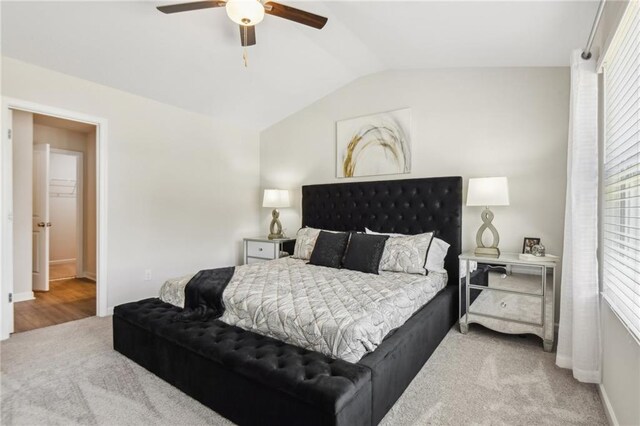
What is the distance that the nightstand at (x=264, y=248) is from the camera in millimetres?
4383

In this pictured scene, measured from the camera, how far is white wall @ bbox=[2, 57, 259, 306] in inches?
130

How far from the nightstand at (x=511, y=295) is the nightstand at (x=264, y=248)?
2.31 meters

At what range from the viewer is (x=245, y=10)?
6.70ft

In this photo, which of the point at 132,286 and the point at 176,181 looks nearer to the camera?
the point at 132,286

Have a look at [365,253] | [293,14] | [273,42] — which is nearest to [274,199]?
[365,253]

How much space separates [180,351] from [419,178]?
2.91 meters

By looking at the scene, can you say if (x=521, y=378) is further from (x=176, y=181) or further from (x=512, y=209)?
(x=176, y=181)

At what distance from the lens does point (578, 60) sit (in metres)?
2.17

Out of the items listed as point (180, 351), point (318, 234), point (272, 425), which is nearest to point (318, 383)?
point (272, 425)

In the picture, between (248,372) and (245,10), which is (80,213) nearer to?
(245,10)

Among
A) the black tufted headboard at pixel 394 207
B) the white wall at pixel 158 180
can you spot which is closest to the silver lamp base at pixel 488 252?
the black tufted headboard at pixel 394 207

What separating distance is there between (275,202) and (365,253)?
73.1 inches

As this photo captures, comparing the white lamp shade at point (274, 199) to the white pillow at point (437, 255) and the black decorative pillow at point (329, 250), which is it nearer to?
the black decorative pillow at point (329, 250)

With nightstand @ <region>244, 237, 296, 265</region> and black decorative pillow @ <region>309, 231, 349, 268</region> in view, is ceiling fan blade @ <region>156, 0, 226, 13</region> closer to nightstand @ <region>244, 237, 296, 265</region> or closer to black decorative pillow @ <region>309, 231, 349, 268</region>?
black decorative pillow @ <region>309, 231, 349, 268</region>
